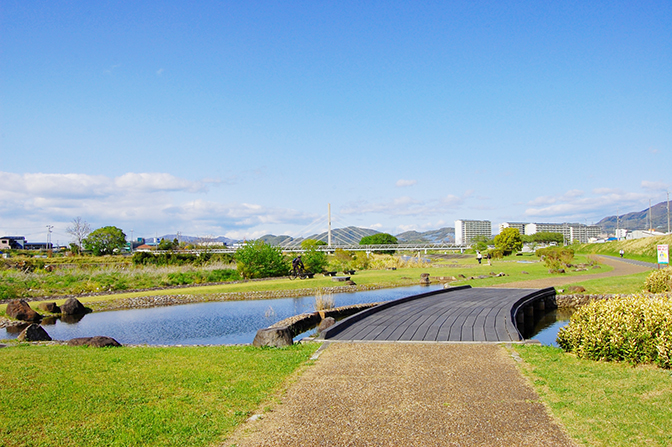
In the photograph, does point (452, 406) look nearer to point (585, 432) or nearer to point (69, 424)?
point (585, 432)

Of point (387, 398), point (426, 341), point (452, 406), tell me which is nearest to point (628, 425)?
point (452, 406)

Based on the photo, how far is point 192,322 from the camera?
12781 mm

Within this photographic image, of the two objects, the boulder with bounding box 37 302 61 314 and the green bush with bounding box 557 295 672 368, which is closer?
the green bush with bounding box 557 295 672 368

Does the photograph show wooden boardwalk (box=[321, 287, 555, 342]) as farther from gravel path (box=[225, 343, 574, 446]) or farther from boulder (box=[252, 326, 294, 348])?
gravel path (box=[225, 343, 574, 446])

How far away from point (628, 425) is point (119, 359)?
19.8 feet

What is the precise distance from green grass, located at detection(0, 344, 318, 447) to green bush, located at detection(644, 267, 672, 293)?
1170cm

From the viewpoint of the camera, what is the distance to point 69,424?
3920 millimetres

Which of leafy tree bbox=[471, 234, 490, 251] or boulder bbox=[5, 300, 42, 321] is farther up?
leafy tree bbox=[471, 234, 490, 251]

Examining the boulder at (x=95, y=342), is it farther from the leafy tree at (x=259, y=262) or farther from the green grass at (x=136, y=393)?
the leafy tree at (x=259, y=262)

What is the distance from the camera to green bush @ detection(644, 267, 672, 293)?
13.6m

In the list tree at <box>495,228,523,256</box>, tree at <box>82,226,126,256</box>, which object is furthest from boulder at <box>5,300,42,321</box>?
tree at <box>82,226,126,256</box>

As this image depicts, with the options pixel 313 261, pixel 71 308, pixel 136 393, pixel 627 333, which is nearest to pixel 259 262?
pixel 313 261

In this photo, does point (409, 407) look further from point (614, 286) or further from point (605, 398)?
point (614, 286)

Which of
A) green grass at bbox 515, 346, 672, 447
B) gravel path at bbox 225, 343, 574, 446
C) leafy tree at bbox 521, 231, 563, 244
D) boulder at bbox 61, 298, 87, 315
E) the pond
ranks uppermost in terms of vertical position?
leafy tree at bbox 521, 231, 563, 244
